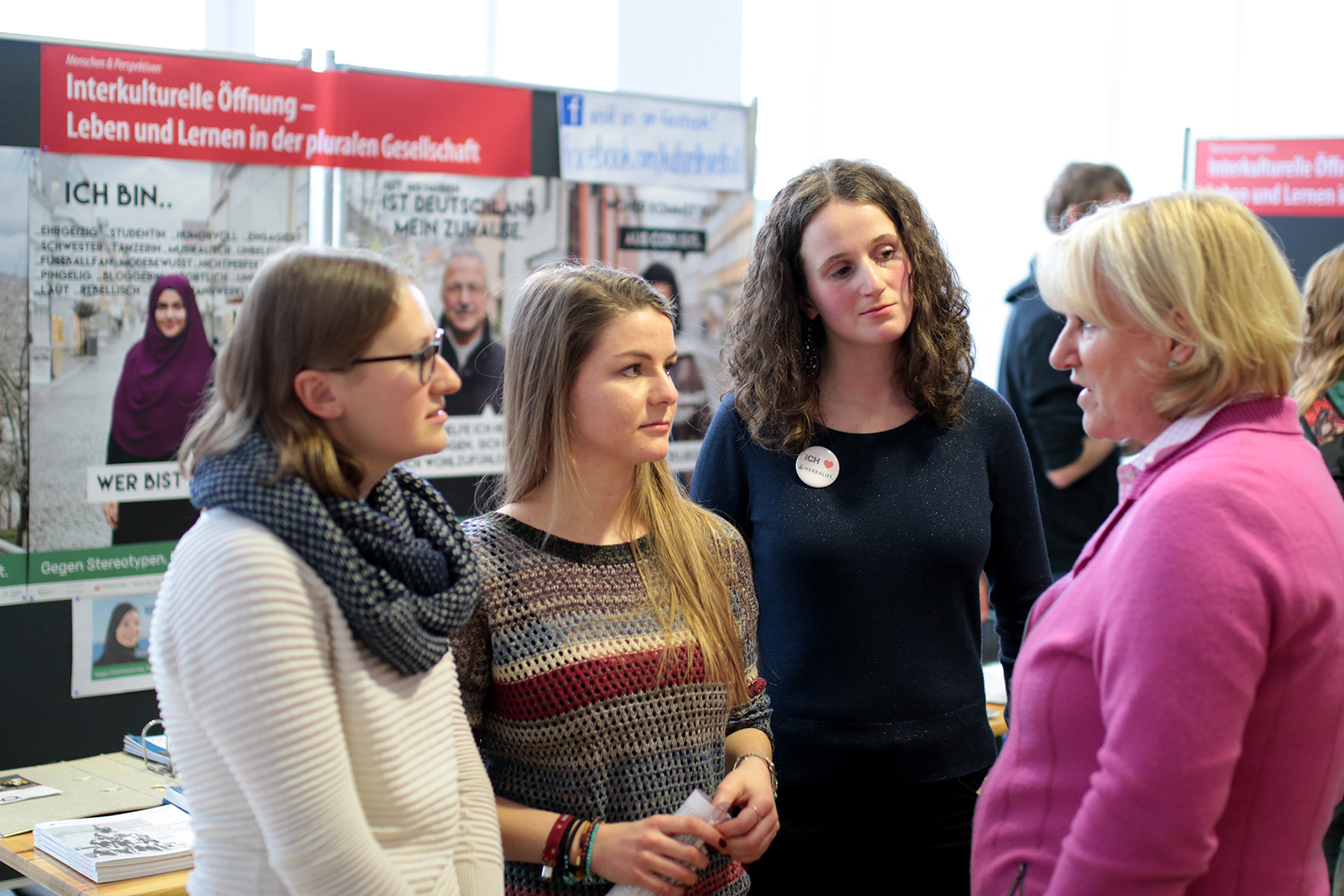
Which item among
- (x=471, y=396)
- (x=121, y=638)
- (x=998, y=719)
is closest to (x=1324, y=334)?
(x=998, y=719)

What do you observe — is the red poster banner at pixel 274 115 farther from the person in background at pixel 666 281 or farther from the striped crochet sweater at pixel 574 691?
the striped crochet sweater at pixel 574 691

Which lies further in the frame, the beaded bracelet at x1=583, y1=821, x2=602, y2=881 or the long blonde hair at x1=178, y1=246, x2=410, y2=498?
the beaded bracelet at x1=583, y1=821, x2=602, y2=881

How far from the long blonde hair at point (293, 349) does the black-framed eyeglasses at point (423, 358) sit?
2cm

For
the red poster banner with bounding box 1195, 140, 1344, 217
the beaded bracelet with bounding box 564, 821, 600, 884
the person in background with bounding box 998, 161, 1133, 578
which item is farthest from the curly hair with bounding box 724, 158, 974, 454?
the red poster banner with bounding box 1195, 140, 1344, 217

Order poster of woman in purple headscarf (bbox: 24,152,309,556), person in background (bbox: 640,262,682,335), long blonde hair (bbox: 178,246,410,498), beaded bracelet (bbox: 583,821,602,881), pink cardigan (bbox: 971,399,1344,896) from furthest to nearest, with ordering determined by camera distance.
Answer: person in background (bbox: 640,262,682,335) → poster of woman in purple headscarf (bbox: 24,152,309,556) → beaded bracelet (bbox: 583,821,602,881) → long blonde hair (bbox: 178,246,410,498) → pink cardigan (bbox: 971,399,1344,896)

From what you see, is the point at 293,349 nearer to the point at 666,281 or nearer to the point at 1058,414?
the point at 1058,414

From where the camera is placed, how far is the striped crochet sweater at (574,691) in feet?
4.89

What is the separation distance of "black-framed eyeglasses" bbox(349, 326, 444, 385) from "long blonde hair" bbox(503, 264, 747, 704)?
13.3 inches

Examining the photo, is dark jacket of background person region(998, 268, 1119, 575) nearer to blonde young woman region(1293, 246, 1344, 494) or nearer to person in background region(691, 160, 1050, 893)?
blonde young woman region(1293, 246, 1344, 494)

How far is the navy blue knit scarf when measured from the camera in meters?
1.14

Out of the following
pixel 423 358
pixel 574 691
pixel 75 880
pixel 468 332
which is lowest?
pixel 75 880

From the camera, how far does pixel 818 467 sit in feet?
6.08

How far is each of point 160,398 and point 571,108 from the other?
165 cm

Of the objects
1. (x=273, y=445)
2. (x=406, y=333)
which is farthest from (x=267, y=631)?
(x=406, y=333)
